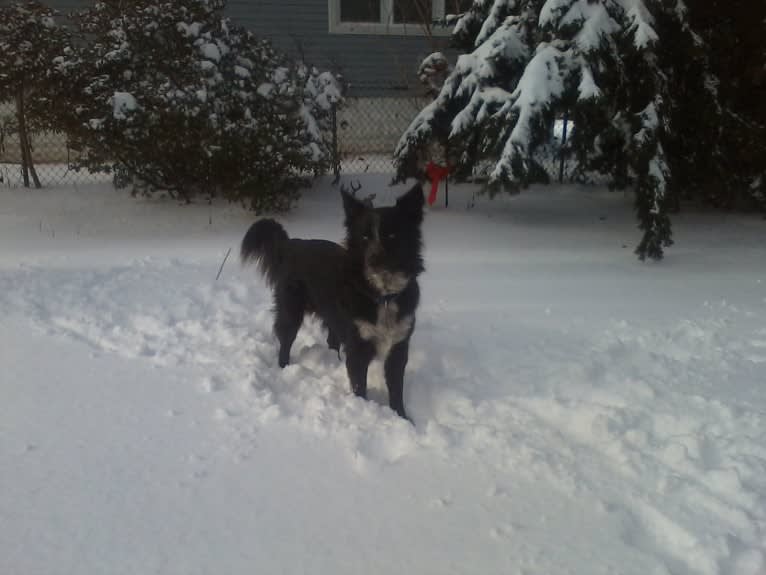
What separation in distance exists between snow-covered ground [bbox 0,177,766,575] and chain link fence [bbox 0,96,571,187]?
2726 millimetres

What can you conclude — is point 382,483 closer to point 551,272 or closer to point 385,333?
point 385,333

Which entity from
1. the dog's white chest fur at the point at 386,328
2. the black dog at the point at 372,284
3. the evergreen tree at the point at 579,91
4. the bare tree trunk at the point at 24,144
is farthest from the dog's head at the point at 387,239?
the bare tree trunk at the point at 24,144

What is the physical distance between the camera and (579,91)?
18.9ft

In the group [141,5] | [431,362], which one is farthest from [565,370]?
[141,5]

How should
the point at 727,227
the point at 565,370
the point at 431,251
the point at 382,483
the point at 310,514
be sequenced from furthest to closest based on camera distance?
the point at 727,227 → the point at 431,251 → the point at 565,370 → the point at 382,483 → the point at 310,514

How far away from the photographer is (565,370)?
147 inches

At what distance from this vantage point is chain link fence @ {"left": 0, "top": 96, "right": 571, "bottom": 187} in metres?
8.48

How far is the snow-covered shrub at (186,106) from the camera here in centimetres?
680

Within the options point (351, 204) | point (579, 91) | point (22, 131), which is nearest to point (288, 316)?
point (351, 204)

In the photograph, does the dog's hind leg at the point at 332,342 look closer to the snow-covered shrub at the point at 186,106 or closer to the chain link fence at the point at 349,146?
the snow-covered shrub at the point at 186,106

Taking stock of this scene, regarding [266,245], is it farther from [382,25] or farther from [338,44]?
[382,25]

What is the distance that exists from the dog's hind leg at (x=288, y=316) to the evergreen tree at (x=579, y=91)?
2885 millimetres

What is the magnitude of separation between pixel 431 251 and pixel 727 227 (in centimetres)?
394

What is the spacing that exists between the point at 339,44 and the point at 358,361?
10.9m
